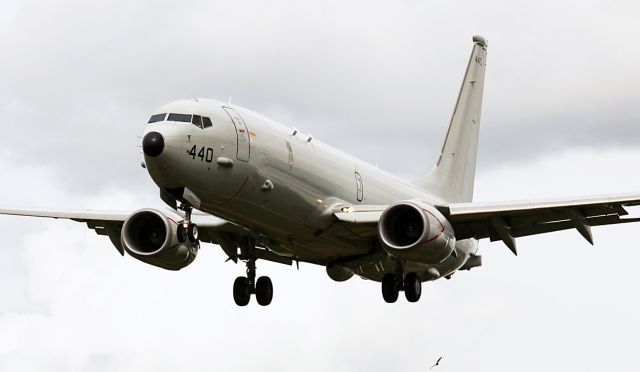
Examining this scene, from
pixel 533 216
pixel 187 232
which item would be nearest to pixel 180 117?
pixel 187 232

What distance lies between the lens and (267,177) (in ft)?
123

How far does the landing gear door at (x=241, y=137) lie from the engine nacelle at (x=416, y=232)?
5182 millimetres

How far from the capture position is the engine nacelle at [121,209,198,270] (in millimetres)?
41531

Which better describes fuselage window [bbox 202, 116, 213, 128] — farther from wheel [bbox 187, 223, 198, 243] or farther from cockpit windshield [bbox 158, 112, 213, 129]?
wheel [bbox 187, 223, 198, 243]

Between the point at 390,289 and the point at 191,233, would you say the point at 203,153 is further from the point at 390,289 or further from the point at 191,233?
the point at 390,289

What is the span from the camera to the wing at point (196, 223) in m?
42.7

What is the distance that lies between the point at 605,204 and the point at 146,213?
45.8 ft

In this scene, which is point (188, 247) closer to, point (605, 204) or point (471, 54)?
point (605, 204)

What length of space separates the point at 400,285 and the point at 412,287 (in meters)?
0.47

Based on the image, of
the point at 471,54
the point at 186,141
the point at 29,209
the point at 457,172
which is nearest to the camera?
the point at 186,141

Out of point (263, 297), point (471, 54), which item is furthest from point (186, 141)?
point (471, 54)

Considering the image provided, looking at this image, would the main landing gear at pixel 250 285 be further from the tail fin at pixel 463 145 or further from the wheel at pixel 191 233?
the tail fin at pixel 463 145

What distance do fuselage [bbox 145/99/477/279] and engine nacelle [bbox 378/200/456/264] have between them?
156 centimetres

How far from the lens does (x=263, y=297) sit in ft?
145
